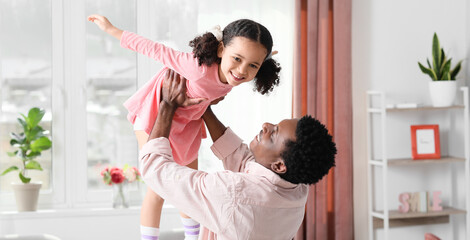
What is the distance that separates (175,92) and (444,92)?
8.79 ft

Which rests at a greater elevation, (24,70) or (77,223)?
(24,70)

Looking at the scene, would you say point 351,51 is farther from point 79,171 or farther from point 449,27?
point 79,171

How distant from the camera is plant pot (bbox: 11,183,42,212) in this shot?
3.35 m

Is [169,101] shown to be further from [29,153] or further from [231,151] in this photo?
[29,153]

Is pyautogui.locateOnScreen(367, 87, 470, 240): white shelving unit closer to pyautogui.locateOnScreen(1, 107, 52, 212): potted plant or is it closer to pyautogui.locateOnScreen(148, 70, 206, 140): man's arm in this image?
pyautogui.locateOnScreen(1, 107, 52, 212): potted plant

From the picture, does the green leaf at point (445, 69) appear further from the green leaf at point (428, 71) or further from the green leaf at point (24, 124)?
the green leaf at point (24, 124)

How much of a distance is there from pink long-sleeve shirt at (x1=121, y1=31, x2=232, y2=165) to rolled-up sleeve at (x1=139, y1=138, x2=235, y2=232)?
0.71ft

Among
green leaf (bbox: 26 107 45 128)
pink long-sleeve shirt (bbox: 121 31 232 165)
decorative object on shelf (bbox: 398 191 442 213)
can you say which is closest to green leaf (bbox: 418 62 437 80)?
decorative object on shelf (bbox: 398 191 442 213)

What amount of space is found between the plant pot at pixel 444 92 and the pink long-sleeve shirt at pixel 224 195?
251 centimetres

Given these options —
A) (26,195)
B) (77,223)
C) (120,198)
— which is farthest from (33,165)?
(120,198)

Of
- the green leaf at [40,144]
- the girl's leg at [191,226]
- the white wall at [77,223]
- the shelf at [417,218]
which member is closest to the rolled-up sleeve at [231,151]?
the girl's leg at [191,226]

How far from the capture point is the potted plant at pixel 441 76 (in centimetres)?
374

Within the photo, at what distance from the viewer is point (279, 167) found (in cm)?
155

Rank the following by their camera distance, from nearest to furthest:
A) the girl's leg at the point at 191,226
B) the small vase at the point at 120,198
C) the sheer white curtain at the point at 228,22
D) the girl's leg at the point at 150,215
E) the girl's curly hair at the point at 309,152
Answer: the girl's curly hair at the point at 309,152 → the girl's leg at the point at 150,215 → the girl's leg at the point at 191,226 → the small vase at the point at 120,198 → the sheer white curtain at the point at 228,22
